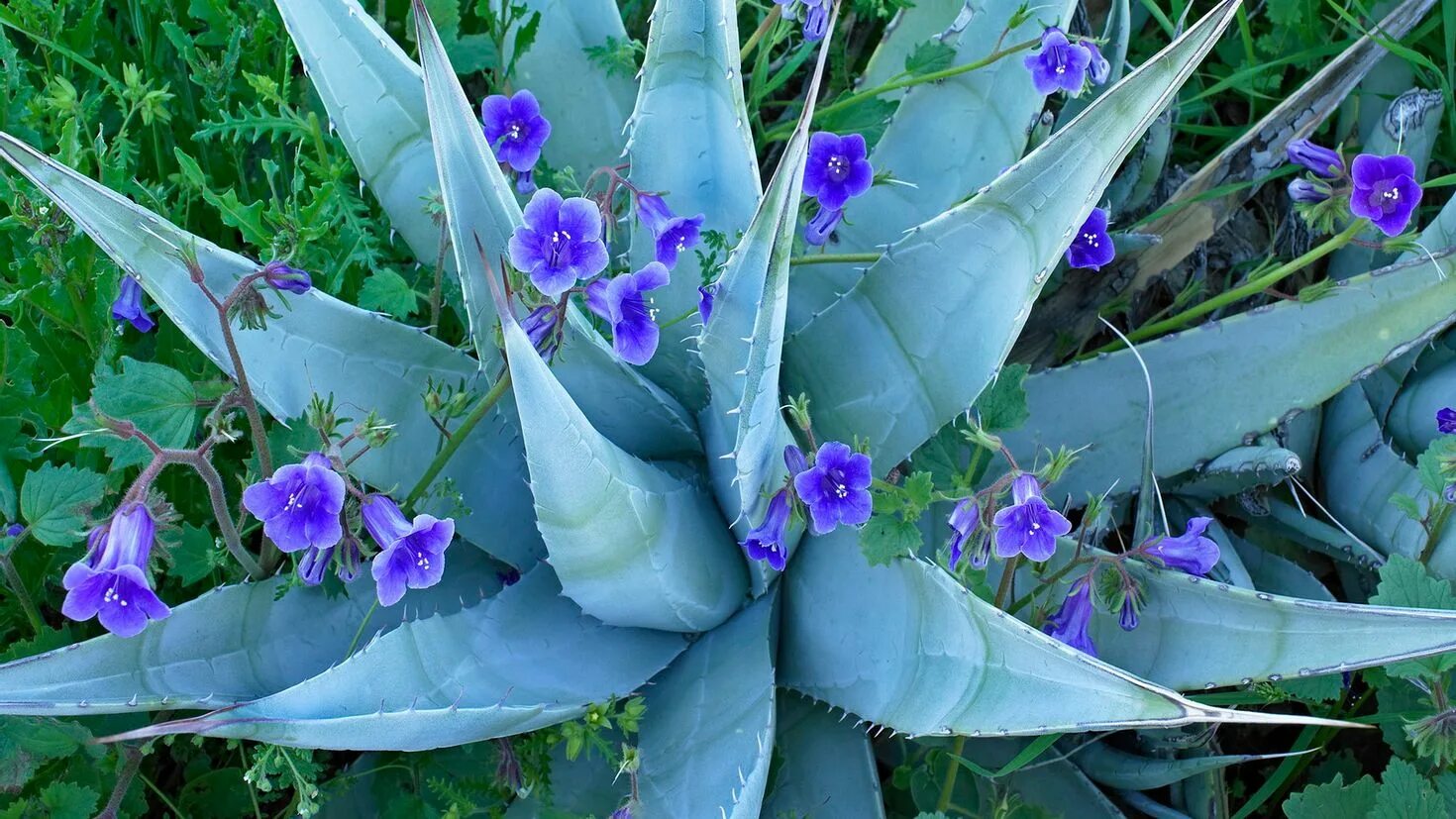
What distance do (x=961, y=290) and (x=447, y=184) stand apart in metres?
0.66

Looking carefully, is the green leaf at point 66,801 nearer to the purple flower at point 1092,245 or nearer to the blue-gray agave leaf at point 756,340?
the blue-gray agave leaf at point 756,340

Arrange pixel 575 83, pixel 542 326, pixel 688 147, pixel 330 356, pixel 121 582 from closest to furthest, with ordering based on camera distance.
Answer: pixel 121 582 → pixel 542 326 → pixel 330 356 → pixel 688 147 → pixel 575 83

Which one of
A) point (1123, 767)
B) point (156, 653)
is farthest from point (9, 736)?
point (1123, 767)

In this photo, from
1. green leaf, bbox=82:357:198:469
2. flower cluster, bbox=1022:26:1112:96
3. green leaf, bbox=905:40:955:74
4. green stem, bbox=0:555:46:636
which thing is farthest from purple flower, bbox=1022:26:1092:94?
green stem, bbox=0:555:46:636

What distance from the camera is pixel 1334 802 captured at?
174 centimetres

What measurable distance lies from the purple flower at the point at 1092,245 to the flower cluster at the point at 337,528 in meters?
1.01

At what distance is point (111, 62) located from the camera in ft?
8.05

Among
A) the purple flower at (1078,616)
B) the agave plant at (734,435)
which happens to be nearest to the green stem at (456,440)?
the agave plant at (734,435)

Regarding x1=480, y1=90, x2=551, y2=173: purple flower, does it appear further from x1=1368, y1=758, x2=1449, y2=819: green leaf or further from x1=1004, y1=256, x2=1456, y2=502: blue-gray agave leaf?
x1=1368, y1=758, x2=1449, y2=819: green leaf

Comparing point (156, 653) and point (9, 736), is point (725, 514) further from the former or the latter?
point (9, 736)

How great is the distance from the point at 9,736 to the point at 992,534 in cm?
130

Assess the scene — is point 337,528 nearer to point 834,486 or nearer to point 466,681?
point 466,681

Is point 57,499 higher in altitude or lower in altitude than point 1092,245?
lower

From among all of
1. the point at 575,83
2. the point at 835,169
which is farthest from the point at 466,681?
the point at 575,83
